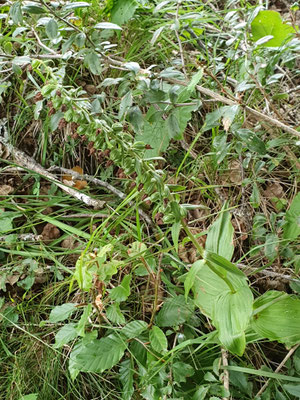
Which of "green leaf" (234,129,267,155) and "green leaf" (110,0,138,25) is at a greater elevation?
"green leaf" (110,0,138,25)

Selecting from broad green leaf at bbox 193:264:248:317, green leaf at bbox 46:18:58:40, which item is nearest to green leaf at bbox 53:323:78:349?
broad green leaf at bbox 193:264:248:317

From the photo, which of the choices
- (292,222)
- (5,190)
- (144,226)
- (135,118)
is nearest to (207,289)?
(292,222)

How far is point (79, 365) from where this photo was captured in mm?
1315

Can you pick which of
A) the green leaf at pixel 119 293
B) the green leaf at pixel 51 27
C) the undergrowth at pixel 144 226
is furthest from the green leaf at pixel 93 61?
the green leaf at pixel 119 293

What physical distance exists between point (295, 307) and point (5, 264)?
120 centimetres

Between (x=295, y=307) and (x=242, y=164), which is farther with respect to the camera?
(x=242, y=164)

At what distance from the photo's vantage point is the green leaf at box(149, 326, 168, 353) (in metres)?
1.34

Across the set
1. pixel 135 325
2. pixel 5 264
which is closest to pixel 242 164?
pixel 135 325

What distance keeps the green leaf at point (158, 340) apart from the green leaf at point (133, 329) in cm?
4

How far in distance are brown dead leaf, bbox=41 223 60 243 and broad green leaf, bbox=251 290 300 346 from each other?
3.27ft

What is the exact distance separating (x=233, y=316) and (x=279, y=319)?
138 millimetres

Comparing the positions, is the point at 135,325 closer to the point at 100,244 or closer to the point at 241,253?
the point at 100,244

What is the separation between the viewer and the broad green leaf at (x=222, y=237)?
4.23ft

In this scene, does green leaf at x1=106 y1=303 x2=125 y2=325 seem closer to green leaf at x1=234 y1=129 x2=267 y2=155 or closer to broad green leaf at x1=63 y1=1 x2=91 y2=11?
green leaf at x1=234 y1=129 x2=267 y2=155
